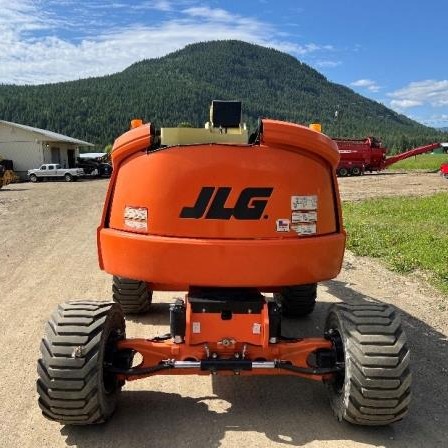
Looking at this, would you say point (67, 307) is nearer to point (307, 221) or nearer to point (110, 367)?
point (110, 367)

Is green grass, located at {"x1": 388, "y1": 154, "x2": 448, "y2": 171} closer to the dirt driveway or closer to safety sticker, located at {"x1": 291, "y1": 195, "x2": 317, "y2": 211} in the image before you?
the dirt driveway

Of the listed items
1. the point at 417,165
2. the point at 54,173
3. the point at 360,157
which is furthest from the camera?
the point at 417,165

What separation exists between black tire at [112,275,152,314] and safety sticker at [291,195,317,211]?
9.95 ft

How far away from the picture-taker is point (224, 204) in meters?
3.80

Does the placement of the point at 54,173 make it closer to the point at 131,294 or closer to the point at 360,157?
the point at 360,157

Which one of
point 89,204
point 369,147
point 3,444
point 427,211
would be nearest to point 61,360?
point 3,444

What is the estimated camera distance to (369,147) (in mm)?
40375

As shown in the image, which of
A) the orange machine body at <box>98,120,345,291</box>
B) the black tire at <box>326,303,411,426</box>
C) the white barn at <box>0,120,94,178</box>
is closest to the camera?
the black tire at <box>326,303,411,426</box>

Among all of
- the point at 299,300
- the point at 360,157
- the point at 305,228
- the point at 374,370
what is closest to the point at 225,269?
the point at 305,228

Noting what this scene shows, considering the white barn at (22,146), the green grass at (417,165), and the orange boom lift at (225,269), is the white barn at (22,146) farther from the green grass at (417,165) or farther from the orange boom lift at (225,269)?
the orange boom lift at (225,269)

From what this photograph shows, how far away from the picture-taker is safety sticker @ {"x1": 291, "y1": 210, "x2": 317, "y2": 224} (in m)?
3.87

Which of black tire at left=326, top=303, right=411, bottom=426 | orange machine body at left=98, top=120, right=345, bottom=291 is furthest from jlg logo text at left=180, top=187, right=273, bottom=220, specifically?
black tire at left=326, top=303, right=411, bottom=426

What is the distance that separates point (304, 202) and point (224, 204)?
1.87ft

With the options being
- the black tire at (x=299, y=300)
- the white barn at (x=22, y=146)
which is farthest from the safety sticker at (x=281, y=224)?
the white barn at (x=22, y=146)
